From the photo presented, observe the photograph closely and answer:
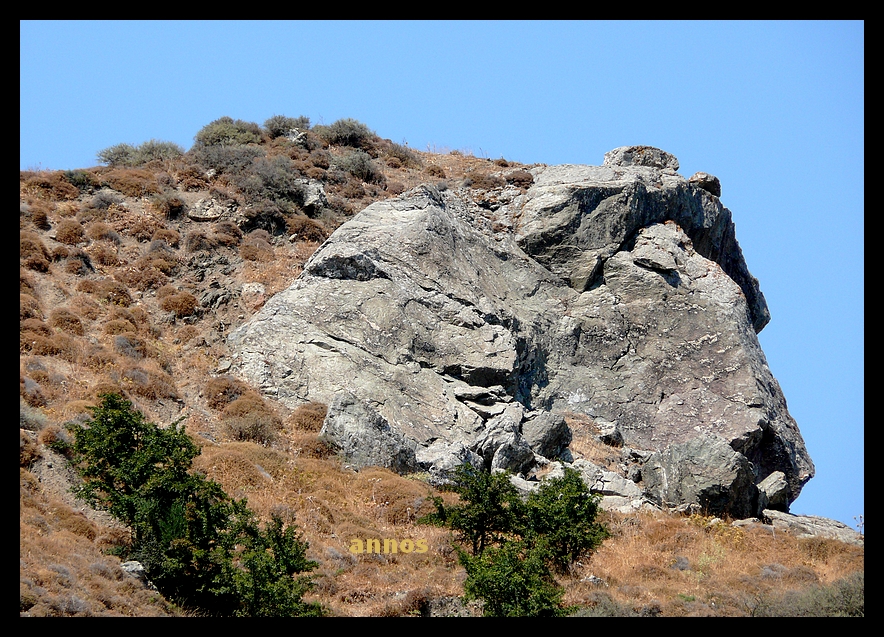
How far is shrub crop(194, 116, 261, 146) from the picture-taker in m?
43.1

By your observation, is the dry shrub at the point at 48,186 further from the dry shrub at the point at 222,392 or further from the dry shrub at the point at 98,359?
the dry shrub at the point at 222,392

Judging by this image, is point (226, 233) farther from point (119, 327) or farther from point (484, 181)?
point (484, 181)

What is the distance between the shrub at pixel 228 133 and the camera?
43.1 meters

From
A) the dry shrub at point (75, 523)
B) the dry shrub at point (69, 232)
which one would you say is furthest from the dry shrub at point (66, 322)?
the dry shrub at point (75, 523)

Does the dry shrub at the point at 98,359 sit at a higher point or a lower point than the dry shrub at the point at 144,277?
lower

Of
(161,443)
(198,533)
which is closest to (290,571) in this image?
(198,533)

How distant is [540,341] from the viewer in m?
31.8

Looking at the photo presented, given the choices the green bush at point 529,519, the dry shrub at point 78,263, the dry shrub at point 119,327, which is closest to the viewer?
the green bush at point 529,519

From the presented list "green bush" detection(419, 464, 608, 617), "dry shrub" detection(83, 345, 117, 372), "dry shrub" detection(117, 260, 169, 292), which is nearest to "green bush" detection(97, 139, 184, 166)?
"dry shrub" detection(117, 260, 169, 292)

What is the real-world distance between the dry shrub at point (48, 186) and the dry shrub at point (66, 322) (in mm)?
9117

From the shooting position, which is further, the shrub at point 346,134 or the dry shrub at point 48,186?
the shrub at point 346,134

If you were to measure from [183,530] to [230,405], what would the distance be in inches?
355

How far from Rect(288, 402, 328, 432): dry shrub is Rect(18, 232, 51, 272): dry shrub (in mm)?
10650
